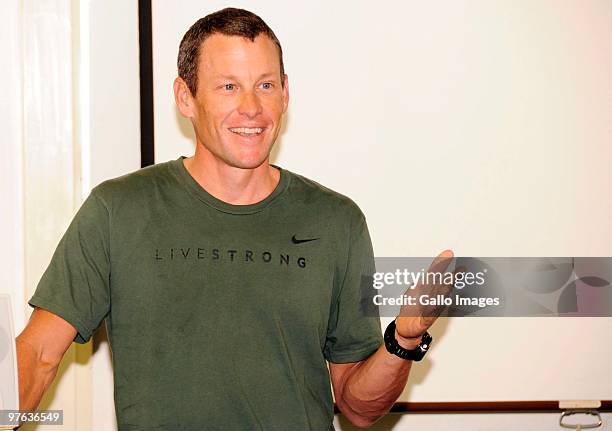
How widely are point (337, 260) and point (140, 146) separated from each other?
73 cm

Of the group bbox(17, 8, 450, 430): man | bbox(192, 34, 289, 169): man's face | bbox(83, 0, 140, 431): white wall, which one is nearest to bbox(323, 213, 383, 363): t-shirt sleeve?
bbox(17, 8, 450, 430): man

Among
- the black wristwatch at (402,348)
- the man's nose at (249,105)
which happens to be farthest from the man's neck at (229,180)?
the black wristwatch at (402,348)

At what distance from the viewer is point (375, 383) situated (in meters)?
1.68

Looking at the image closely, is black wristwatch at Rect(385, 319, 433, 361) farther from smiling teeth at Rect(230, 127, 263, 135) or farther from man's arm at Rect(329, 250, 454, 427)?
smiling teeth at Rect(230, 127, 263, 135)

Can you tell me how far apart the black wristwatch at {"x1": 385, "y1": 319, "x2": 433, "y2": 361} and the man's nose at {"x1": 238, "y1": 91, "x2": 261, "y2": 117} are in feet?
1.62

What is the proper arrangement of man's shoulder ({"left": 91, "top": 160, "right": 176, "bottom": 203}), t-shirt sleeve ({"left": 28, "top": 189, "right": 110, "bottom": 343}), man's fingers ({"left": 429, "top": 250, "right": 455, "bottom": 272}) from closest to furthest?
man's fingers ({"left": 429, "top": 250, "right": 455, "bottom": 272}), t-shirt sleeve ({"left": 28, "top": 189, "right": 110, "bottom": 343}), man's shoulder ({"left": 91, "top": 160, "right": 176, "bottom": 203})

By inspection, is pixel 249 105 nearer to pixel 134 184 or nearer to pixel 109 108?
pixel 134 184

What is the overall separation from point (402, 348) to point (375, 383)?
15 centimetres

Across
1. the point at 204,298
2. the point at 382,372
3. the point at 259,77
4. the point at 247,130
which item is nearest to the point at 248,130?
the point at 247,130

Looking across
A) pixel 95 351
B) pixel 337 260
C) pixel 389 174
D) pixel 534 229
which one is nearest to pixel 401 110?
pixel 389 174

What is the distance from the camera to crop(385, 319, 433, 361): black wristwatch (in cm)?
156

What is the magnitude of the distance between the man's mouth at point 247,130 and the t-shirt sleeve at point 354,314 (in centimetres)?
30

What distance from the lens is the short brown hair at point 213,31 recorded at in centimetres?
167

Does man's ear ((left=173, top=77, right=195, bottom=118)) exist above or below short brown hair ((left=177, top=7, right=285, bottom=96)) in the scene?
below
